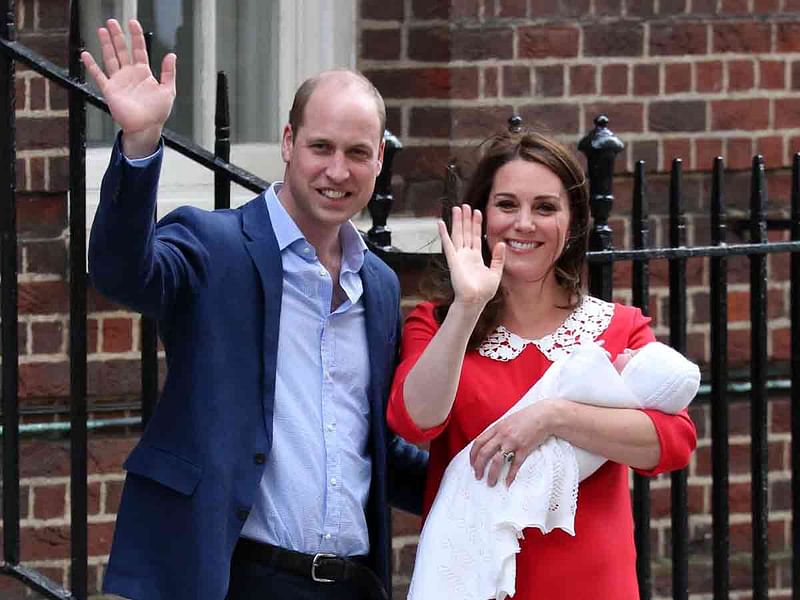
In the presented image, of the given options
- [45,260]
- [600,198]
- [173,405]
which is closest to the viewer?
[173,405]

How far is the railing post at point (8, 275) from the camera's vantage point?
10.6 ft

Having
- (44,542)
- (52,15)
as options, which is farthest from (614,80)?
(44,542)

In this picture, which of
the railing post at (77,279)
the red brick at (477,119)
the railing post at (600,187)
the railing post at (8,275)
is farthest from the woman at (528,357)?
the red brick at (477,119)

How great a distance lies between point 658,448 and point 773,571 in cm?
250

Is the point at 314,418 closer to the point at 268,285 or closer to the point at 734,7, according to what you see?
the point at 268,285

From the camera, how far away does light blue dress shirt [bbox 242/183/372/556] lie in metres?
2.88

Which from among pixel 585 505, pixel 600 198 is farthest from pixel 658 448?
pixel 600 198

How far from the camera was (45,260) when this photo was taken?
14.8 ft

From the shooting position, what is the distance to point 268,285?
287 centimetres

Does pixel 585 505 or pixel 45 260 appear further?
pixel 45 260

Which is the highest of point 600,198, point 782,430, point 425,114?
point 425,114

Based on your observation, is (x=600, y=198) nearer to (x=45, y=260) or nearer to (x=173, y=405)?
(x=173, y=405)

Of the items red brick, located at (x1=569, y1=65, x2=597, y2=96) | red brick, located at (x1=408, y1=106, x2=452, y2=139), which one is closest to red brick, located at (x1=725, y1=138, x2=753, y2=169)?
red brick, located at (x1=569, y1=65, x2=597, y2=96)

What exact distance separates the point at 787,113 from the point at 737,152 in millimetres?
219
